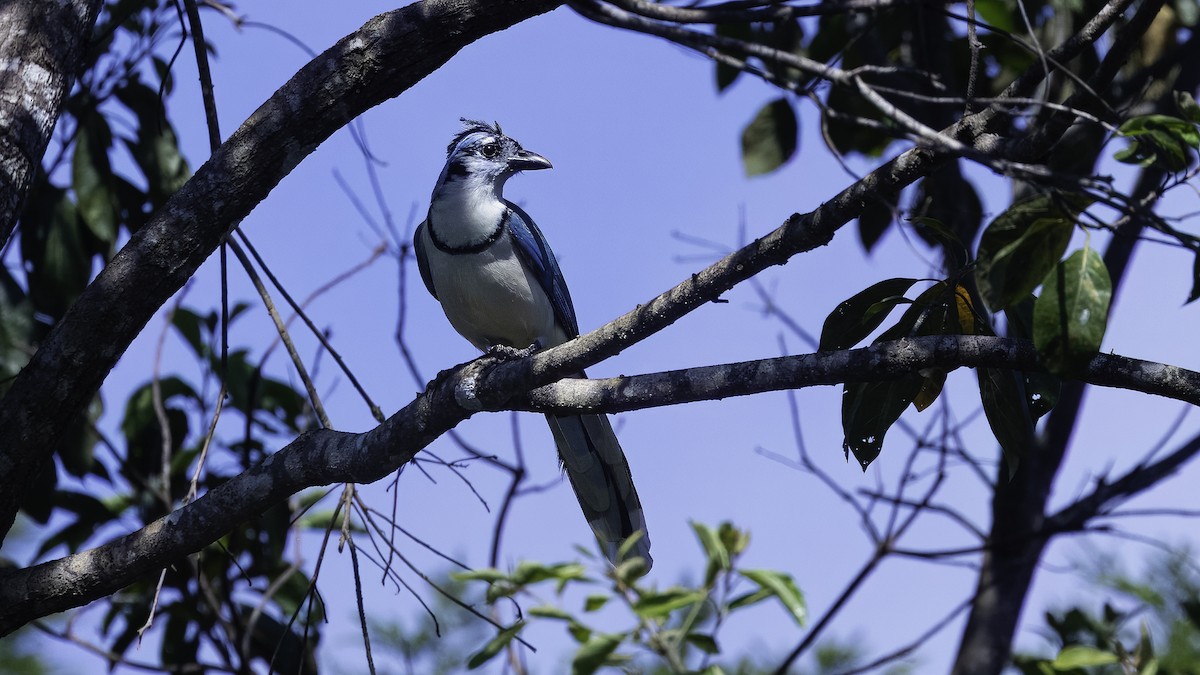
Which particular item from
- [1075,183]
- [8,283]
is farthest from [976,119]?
[8,283]

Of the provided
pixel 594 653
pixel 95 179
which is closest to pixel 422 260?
pixel 95 179

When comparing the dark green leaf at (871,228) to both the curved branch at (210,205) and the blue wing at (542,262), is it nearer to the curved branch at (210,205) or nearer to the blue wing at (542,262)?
the blue wing at (542,262)

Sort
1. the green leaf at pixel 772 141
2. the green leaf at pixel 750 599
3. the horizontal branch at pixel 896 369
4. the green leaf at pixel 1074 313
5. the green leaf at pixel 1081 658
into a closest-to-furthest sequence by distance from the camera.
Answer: the green leaf at pixel 1074 313
the horizontal branch at pixel 896 369
the green leaf at pixel 750 599
the green leaf at pixel 1081 658
the green leaf at pixel 772 141

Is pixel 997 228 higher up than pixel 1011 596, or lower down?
lower down

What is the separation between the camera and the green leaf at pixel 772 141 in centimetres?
550

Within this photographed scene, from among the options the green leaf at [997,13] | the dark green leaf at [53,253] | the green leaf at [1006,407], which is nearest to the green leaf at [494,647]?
the green leaf at [1006,407]

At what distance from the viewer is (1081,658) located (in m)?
3.31

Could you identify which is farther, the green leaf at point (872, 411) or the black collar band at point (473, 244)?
the black collar band at point (473, 244)

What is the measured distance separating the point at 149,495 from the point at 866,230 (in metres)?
3.50

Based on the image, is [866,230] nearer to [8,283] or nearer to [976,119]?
[976,119]

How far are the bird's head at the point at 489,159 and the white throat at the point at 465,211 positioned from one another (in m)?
0.05

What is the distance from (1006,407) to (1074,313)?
1.95 feet

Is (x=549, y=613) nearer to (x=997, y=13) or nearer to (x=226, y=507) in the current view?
(x=226, y=507)

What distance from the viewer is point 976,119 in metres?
2.61
